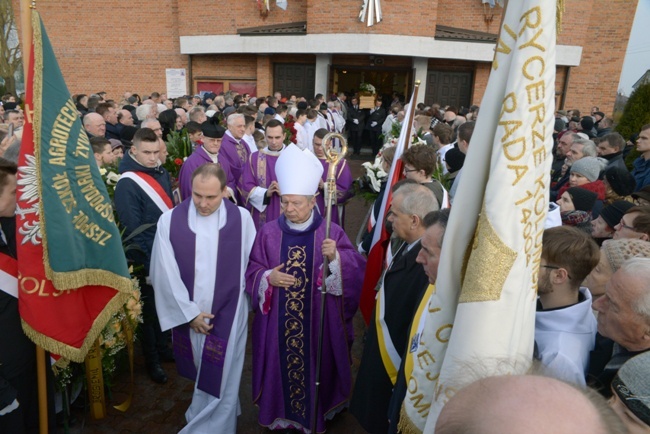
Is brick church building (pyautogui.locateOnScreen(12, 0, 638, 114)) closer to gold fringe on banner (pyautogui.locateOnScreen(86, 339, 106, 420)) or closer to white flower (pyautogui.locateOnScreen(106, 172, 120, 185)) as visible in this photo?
white flower (pyautogui.locateOnScreen(106, 172, 120, 185))

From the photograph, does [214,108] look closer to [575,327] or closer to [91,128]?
[91,128]

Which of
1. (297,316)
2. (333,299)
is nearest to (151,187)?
(297,316)

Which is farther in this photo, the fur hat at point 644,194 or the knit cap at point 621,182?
the knit cap at point 621,182

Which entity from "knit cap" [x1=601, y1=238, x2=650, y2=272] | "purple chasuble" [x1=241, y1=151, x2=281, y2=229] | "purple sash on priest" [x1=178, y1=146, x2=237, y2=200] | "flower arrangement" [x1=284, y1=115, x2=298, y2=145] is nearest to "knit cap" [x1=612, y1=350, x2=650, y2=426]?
"knit cap" [x1=601, y1=238, x2=650, y2=272]

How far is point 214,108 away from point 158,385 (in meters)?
9.24

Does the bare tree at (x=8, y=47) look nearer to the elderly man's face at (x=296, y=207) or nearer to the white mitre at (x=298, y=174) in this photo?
the white mitre at (x=298, y=174)

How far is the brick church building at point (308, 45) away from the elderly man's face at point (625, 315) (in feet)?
49.2

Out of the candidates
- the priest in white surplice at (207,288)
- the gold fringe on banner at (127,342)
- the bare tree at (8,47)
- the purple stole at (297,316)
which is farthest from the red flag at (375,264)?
the bare tree at (8,47)

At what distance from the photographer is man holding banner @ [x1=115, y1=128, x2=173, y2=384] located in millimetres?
4023

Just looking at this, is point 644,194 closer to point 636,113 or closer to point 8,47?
point 636,113

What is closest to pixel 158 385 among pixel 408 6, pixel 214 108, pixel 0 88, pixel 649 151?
pixel 649 151

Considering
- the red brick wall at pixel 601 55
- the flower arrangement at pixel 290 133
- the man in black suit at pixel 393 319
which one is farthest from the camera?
the red brick wall at pixel 601 55

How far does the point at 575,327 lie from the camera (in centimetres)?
192

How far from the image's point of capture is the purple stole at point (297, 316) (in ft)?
10.9
